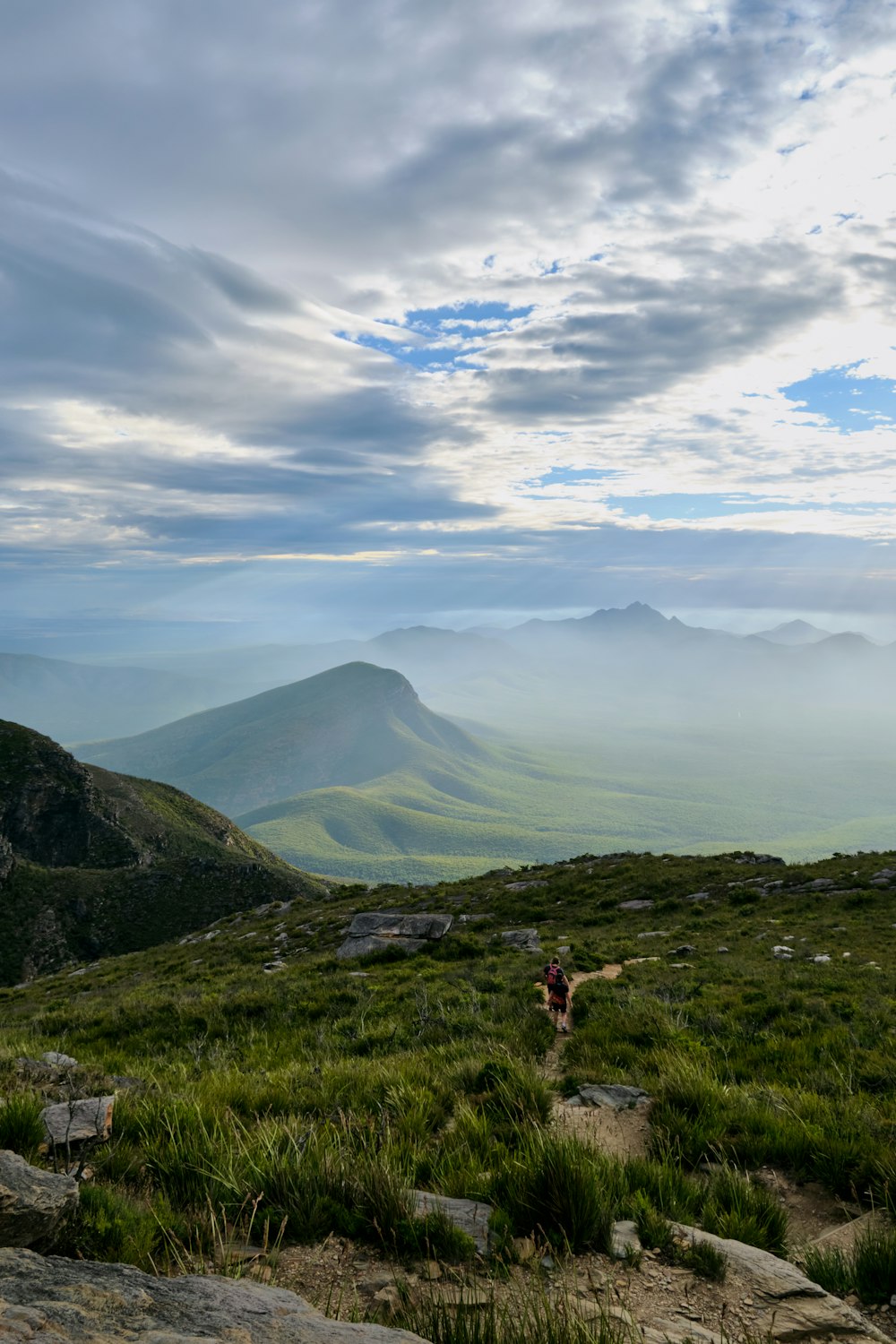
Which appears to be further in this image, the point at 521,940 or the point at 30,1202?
the point at 521,940

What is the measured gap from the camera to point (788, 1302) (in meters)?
4.11

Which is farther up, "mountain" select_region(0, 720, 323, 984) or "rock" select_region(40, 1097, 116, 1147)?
"rock" select_region(40, 1097, 116, 1147)

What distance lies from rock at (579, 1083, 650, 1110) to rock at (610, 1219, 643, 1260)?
318 centimetres

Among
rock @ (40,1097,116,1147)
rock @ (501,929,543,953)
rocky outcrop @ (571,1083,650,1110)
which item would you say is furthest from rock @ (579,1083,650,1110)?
rock @ (501,929,543,953)

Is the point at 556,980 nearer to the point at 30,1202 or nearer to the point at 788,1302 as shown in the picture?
the point at 788,1302

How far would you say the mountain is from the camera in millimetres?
68250

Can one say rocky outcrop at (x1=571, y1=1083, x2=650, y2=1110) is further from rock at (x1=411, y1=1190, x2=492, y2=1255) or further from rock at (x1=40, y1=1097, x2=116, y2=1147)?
rock at (x1=40, y1=1097, x2=116, y2=1147)

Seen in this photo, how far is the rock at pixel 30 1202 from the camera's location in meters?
3.77

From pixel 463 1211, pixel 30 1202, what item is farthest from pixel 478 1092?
pixel 30 1202

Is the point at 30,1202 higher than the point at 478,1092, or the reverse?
the point at 30,1202

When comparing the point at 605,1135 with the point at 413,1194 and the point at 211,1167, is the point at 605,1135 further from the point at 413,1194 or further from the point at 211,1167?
the point at 211,1167

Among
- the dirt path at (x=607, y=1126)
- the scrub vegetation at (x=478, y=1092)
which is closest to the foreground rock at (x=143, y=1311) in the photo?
the scrub vegetation at (x=478, y=1092)

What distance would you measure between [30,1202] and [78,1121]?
113 inches

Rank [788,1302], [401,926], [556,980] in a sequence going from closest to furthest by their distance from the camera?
1. [788,1302]
2. [556,980]
3. [401,926]
